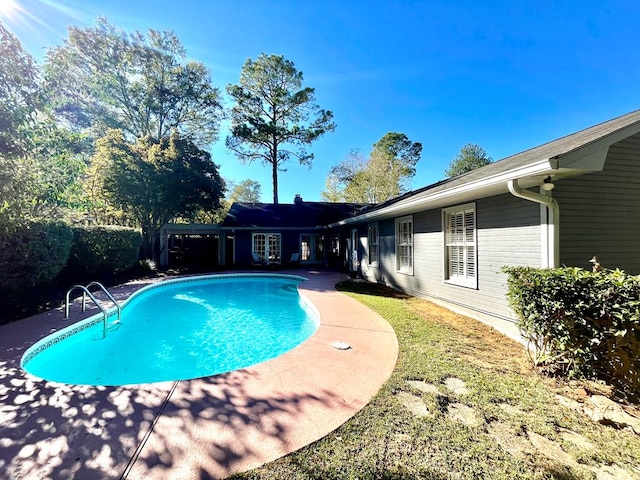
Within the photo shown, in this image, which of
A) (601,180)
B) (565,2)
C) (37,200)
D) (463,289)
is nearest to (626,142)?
(601,180)

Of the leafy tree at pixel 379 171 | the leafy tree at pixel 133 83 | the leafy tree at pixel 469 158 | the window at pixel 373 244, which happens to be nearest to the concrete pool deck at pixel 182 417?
the window at pixel 373 244

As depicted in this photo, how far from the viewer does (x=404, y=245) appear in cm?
970

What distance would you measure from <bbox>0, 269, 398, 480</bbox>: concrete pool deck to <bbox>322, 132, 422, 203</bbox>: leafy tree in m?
27.7

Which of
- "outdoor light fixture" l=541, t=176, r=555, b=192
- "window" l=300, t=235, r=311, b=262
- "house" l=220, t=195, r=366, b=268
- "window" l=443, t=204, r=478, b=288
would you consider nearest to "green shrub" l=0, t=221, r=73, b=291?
"house" l=220, t=195, r=366, b=268

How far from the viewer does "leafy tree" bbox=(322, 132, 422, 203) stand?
3050cm

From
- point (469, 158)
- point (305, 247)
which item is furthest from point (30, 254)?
point (469, 158)

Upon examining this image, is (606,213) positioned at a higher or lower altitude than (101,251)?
higher

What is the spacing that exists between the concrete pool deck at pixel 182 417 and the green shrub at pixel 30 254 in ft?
13.8

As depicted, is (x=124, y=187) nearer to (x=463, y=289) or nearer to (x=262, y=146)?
(x=262, y=146)

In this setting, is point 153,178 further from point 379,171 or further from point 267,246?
point 379,171

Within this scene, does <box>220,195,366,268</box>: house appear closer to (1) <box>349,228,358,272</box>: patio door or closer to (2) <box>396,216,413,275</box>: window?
(1) <box>349,228,358,272</box>: patio door

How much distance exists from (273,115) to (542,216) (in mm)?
23514

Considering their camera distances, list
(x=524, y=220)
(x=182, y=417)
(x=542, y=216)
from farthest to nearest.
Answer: (x=524, y=220)
(x=542, y=216)
(x=182, y=417)

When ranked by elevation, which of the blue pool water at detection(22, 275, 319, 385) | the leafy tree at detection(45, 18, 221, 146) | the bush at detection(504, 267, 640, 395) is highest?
the leafy tree at detection(45, 18, 221, 146)
